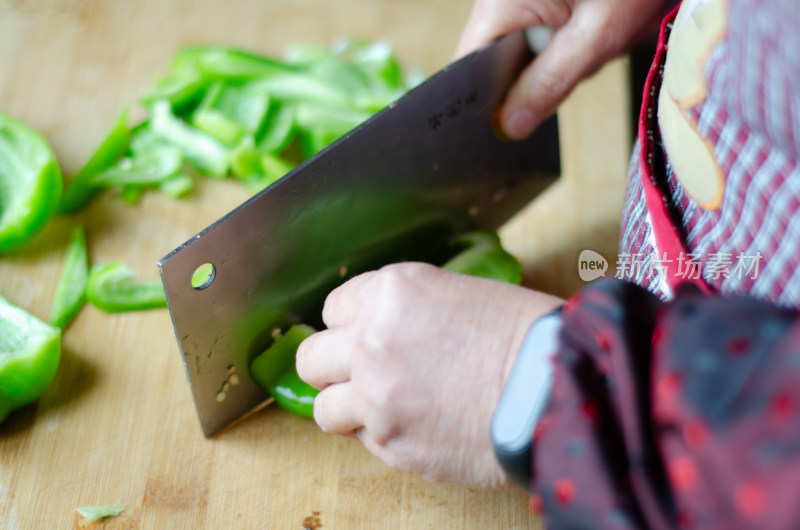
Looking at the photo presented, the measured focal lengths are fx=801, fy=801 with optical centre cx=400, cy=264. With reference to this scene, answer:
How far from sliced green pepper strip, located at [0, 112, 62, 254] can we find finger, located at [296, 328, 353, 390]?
520 mm

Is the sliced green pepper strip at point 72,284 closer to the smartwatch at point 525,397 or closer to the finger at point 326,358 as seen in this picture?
the finger at point 326,358

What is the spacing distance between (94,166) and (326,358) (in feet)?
2.04

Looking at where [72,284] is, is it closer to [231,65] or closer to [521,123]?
[231,65]

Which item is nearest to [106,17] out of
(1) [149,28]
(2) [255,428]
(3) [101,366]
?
(1) [149,28]

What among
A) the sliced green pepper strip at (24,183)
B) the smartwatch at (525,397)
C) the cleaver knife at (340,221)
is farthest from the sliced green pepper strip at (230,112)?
the smartwatch at (525,397)

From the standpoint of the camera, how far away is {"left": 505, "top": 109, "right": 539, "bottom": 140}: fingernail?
3.46ft

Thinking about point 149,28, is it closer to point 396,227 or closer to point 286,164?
point 286,164

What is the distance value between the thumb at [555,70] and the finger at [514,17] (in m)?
0.02

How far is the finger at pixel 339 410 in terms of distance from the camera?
2.50 feet

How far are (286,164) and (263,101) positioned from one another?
112mm

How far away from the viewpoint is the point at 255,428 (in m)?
0.99

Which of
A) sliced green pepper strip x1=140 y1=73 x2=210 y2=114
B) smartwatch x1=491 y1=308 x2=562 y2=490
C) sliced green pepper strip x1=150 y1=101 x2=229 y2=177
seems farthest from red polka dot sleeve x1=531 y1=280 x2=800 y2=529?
sliced green pepper strip x1=140 y1=73 x2=210 y2=114

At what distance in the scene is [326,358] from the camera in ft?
2.56

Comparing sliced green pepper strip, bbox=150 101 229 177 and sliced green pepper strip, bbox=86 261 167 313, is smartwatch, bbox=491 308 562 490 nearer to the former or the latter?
sliced green pepper strip, bbox=86 261 167 313
